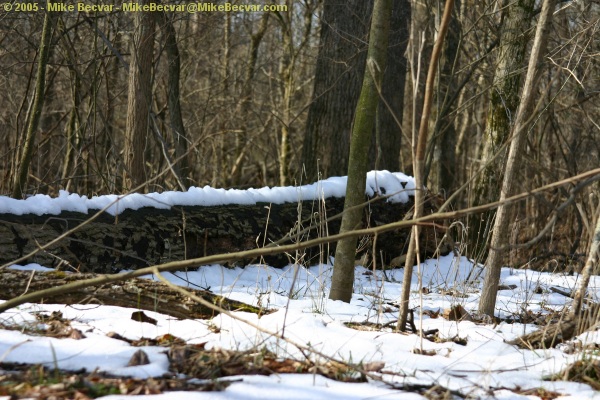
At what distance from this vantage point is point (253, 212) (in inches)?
232

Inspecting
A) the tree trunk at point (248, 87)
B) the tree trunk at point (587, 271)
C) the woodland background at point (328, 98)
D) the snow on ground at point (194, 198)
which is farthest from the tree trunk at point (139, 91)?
the tree trunk at point (248, 87)

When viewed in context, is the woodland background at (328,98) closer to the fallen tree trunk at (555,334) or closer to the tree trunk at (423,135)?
the tree trunk at (423,135)

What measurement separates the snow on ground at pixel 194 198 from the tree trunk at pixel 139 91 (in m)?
1.28

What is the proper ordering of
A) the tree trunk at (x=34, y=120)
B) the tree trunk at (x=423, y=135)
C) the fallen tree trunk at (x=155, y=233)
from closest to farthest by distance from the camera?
the tree trunk at (x=423, y=135) < the fallen tree trunk at (x=155, y=233) < the tree trunk at (x=34, y=120)

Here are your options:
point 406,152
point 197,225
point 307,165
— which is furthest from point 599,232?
point 406,152

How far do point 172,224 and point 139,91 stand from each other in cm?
218

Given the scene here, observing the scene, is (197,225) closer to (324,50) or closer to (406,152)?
(324,50)

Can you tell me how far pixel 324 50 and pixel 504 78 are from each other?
287 centimetres

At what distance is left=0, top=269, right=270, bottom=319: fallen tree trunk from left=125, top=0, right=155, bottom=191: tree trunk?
3360 millimetres

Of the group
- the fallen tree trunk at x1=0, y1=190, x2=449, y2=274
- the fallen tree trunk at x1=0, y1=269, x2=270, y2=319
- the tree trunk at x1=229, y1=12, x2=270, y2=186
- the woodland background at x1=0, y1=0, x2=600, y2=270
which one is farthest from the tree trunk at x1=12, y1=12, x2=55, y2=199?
the tree trunk at x1=229, y1=12, x2=270, y2=186

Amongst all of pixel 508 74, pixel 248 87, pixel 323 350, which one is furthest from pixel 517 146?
pixel 248 87

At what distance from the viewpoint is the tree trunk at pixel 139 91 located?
682cm

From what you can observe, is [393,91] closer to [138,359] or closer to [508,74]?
[508,74]

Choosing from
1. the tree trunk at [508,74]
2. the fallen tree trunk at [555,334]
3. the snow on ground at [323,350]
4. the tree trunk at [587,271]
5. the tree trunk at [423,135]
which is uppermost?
the tree trunk at [508,74]
